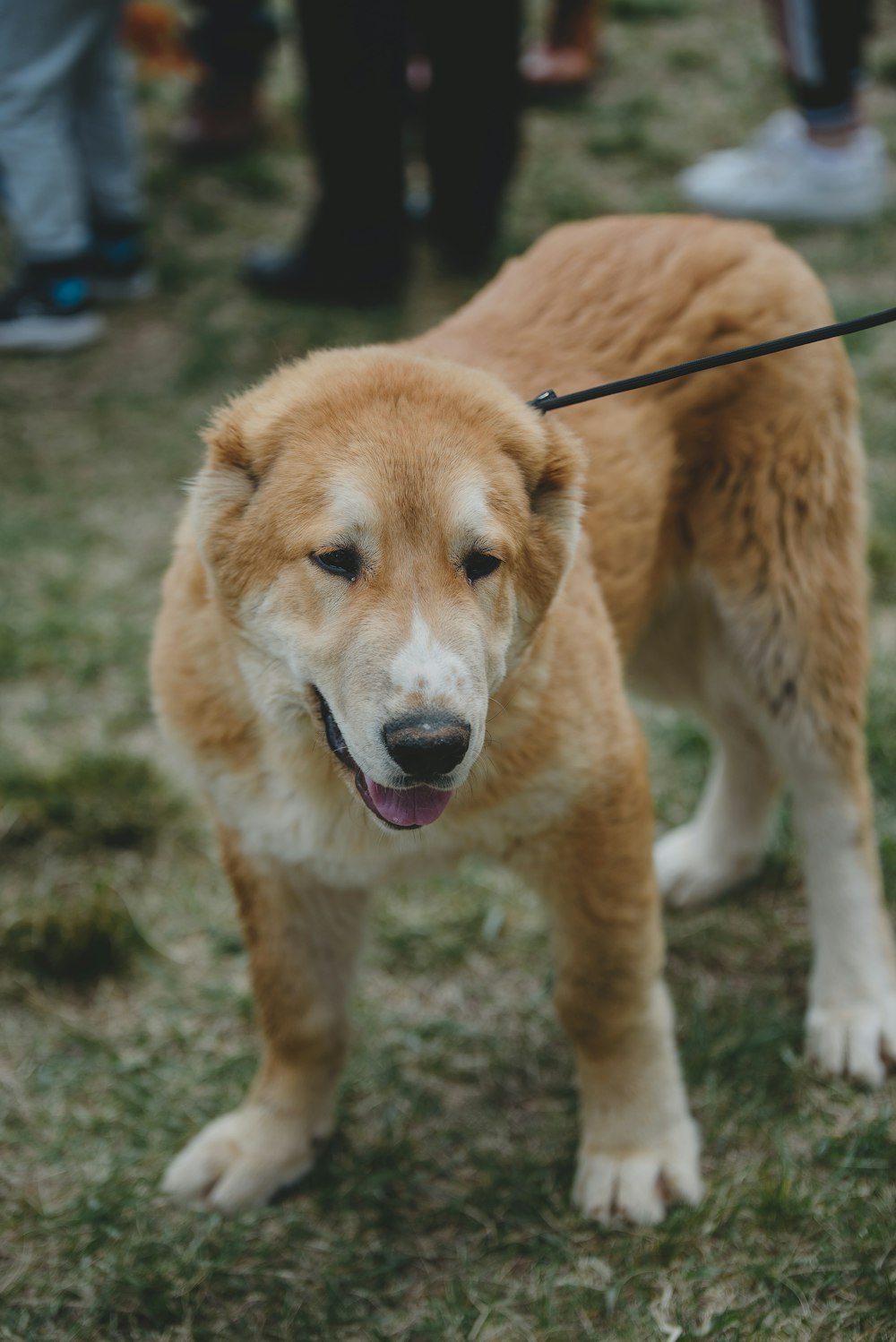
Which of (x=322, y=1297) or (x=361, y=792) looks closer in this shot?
(x=361, y=792)

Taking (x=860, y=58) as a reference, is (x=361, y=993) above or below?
below

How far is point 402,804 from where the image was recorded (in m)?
2.09

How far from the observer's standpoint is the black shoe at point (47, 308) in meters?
5.80

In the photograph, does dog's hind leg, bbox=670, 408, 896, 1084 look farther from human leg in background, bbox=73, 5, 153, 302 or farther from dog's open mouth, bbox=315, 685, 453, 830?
human leg in background, bbox=73, 5, 153, 302

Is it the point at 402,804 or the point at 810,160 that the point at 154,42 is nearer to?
the point at 810,160

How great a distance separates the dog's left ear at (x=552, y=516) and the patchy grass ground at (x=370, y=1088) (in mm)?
595

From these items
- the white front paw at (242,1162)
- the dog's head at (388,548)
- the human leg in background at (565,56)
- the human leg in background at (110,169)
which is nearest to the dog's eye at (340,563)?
the dog's head at (388,548)

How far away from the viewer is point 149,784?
374 centimetres

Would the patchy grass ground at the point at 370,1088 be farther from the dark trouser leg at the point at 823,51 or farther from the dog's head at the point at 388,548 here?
the dark trouser leg at the point at 823,51

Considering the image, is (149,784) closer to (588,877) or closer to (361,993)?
(361,993)

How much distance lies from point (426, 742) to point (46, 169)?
454cm

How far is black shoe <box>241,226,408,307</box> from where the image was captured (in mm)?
5977

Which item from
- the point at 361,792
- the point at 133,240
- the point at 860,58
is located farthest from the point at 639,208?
the point at 361,792

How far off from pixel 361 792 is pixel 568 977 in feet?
2.41
